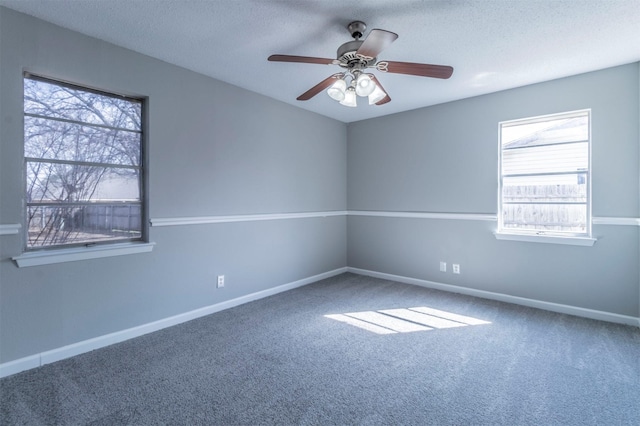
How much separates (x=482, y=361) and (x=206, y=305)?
101 inches

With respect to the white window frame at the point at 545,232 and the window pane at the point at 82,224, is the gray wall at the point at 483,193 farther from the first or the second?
the window pane at the point at 82,224

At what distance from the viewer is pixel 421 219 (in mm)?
4250

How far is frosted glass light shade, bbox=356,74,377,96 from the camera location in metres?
2.19

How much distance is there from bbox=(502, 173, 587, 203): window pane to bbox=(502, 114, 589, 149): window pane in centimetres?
39

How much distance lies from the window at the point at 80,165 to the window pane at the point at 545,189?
13.0 ft

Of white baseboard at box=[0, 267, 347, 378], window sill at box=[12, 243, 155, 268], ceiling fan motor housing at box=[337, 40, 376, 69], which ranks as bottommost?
white baseboard at box=[0, 267, 347, 378]

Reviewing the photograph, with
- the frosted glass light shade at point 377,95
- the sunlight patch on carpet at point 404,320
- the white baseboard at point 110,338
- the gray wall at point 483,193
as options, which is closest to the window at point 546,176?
the gray wall at point 483,193

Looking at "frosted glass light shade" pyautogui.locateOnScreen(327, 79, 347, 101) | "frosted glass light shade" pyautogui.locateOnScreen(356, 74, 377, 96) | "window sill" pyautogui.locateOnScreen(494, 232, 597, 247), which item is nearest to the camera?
"frosted glass light shade" pyautogui.locateOnScreen(356, 74, 377, 96)

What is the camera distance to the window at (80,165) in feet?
7.35

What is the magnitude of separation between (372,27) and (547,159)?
2510mm

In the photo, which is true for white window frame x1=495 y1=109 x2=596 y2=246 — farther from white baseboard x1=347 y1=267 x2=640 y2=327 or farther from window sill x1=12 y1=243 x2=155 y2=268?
window sill x1=12 y1=243 x2=155 y2=268

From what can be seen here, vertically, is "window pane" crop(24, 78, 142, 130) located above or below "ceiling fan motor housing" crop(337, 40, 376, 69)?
below

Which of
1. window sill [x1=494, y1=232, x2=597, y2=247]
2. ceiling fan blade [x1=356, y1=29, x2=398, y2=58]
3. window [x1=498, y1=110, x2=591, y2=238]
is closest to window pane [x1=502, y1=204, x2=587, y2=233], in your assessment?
window [x1=498, y1=110, x2=591, y2=238]

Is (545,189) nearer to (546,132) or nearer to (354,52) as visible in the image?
(546,132)
